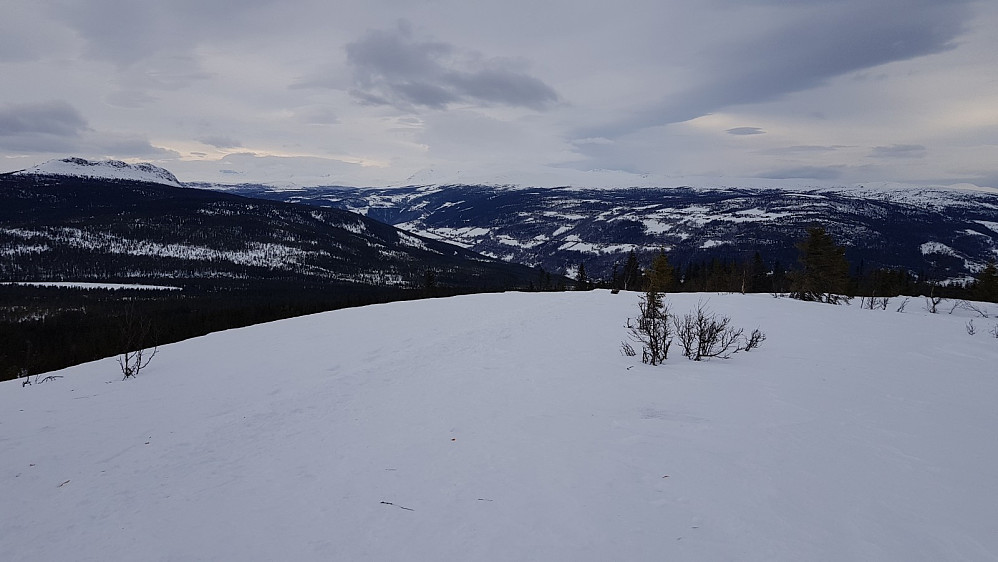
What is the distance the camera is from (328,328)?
20.9 m

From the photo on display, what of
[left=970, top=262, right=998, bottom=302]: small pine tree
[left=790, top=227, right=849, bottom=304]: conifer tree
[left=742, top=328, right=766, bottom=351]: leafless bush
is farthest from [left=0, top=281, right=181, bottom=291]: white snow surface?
[left=970, top=262, right=998, bottom=302]: small pine tree

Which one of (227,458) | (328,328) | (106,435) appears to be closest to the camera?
(227,458)

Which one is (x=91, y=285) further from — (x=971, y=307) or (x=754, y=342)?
(x=971, y=307)

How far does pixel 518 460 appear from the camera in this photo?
6605 mm

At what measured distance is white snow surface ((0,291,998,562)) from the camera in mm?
4703

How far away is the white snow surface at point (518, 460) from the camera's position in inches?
185

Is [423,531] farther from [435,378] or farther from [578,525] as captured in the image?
[435,378]

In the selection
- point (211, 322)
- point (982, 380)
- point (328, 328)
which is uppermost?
point (982, 380)

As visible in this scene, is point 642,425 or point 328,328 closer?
point 642,425

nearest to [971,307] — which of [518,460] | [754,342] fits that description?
[754,342]

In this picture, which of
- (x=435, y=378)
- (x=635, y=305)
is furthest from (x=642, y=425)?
(x=635, y=305)

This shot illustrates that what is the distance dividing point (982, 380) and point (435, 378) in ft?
43.4

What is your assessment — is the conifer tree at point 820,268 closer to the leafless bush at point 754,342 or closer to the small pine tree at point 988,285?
the small pine tree at point 988,285

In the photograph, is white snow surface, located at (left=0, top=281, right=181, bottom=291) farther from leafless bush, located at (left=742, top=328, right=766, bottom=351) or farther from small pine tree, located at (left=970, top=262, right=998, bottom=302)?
small pine tree, located at (left=970, top=262, right=998, bottom=302)
